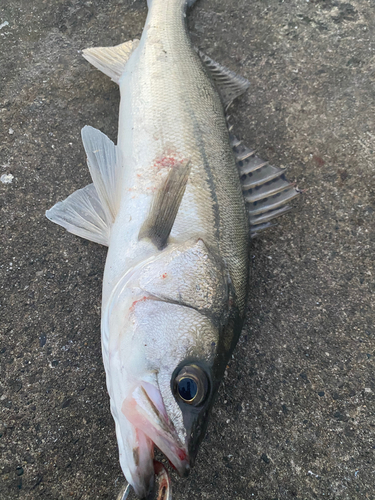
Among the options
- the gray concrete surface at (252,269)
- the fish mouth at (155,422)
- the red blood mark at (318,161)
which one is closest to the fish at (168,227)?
the fish mouth at (155,422)

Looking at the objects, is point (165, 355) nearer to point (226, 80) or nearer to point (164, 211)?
point (164, 211)

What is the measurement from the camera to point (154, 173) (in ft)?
7.34

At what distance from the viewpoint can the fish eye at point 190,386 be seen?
5.08 feet

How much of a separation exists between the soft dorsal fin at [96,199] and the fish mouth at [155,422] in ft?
4.03

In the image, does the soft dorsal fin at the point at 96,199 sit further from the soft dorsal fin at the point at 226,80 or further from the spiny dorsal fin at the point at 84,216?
the soft dorsal fin at the point at 226,80

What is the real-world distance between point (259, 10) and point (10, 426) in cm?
429

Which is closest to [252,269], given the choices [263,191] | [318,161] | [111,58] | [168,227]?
[263,191]

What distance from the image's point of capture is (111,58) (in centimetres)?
289

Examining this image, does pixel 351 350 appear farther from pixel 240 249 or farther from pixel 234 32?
pixel 234 32

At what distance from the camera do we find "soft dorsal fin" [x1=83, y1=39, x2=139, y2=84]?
9.39 feet

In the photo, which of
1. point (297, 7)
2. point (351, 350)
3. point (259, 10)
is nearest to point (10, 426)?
point (351, 350)

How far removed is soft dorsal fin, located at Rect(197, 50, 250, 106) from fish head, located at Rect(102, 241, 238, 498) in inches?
66.5

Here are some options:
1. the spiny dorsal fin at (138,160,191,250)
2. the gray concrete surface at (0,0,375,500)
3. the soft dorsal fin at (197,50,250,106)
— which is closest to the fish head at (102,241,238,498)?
the spiny dorsal fin at (138,160,191,250)

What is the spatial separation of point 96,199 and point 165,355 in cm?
138
